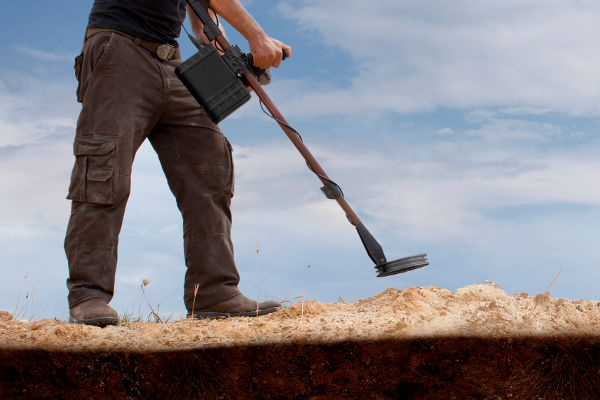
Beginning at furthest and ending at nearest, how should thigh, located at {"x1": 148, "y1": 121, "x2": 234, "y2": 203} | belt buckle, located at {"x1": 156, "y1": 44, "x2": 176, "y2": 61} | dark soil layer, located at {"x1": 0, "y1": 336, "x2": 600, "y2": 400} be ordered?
thigh, located at {"x1": 148, "y1": 121, "x2": 234, "y2": 203} < belt buckle, located at {"x1": 156, "y1": 44, "x2": 176, "y2": 61} < dark soil layer, located at {"x1": 0, "y1": 336, "x2": 600, "y2": 400}

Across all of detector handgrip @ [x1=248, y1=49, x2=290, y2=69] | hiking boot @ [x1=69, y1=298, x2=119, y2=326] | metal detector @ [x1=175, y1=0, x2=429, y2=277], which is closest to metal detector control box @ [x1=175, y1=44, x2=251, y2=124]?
metal detector @ [x1=175, y1=0, x2=429, y2=277]

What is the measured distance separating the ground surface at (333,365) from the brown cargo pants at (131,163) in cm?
64

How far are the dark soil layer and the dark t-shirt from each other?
6.10 feet

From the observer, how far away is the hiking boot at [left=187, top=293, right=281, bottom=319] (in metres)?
2.99

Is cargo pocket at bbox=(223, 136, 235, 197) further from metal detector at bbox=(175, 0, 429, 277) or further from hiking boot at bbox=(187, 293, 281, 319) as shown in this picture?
hiking boot at bbox=(187, 293, 281, 319)

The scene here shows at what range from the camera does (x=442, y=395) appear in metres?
2.08

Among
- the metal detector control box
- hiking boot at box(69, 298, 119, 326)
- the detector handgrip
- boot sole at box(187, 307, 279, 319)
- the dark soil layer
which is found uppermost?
the detector handgrip

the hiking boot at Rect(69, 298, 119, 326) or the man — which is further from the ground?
the man

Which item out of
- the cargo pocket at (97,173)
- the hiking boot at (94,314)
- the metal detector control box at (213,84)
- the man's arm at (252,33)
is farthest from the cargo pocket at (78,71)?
the hiking boot at (94,314)

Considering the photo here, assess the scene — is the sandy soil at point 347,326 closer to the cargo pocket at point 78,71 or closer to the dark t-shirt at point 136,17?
the cargo pocket at point 78,71

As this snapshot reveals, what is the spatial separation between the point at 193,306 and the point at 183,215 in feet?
1.89

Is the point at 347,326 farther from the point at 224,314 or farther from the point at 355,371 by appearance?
the point at 224,314

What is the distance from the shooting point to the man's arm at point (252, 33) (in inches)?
111

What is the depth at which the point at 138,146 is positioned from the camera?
9.64 ft
